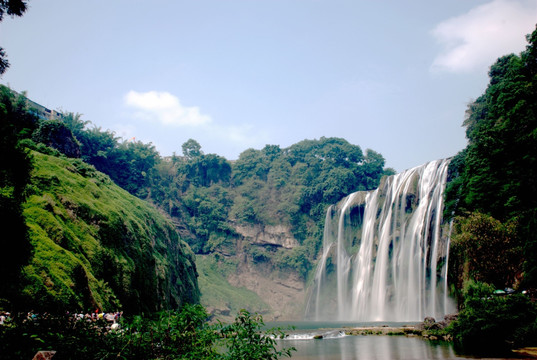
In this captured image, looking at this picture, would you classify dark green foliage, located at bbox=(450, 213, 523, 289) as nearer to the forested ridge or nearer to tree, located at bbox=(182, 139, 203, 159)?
the forested ridge

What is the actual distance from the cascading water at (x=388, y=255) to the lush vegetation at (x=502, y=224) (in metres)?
5.19

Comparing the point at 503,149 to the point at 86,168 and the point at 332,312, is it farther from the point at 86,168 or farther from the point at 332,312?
the point at 332,312

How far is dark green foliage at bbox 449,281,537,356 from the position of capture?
12.2m

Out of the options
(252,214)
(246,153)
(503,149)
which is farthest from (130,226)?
(246,153)

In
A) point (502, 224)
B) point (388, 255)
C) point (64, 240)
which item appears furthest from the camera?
point (388, 255)

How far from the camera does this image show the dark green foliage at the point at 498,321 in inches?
479

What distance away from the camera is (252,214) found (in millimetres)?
65125

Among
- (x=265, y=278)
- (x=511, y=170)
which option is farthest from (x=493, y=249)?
(x=265, y=278)

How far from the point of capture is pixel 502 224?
18547mm

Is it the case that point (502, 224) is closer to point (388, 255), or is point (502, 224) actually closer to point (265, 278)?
point (388, 255)

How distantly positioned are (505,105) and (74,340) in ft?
89.3

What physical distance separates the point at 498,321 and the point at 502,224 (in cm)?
778

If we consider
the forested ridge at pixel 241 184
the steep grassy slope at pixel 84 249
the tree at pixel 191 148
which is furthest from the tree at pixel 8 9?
the tree at pixel 191 148

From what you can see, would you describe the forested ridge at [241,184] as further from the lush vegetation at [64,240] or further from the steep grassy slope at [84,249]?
the steep grassy slope at [84,249]
